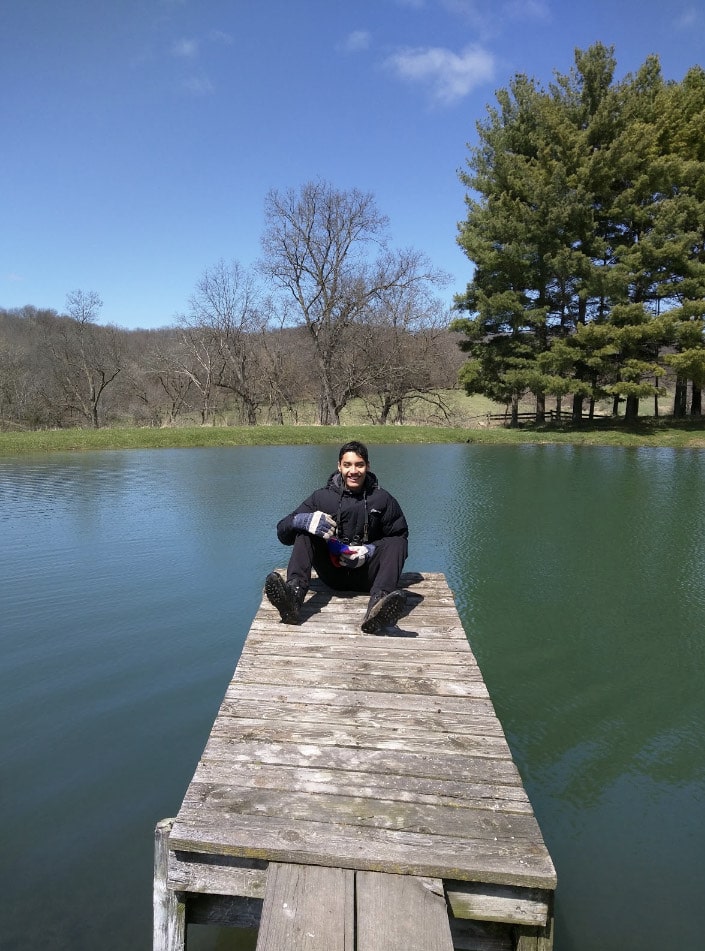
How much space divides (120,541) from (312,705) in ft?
22.2

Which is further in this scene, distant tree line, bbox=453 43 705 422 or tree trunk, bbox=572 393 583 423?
tree trunk, bbox=572 393 583 423

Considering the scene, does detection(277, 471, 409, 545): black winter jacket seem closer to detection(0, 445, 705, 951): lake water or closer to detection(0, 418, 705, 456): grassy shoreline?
detection(0, 445, 705, 951): lake water

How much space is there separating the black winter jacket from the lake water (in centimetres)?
136

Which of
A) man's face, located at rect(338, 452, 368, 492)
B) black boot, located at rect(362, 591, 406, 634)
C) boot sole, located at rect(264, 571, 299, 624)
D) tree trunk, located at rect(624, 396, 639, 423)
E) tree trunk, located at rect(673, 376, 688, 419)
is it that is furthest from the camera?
tree trunk, located at rect(673, 376, 688, 419)

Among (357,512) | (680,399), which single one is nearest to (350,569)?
(357,512)

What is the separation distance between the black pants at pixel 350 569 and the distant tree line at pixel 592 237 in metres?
21.5

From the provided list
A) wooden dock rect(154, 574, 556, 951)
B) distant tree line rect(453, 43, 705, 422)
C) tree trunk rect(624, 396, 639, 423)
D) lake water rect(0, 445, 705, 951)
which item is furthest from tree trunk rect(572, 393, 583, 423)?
→ wooden dock rect(154, 574, 556, 951)

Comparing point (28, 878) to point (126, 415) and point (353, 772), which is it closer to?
point (353, 772)

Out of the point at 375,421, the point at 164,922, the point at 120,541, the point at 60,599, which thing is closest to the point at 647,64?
the point at 375,421

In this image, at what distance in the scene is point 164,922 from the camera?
195 centimetres

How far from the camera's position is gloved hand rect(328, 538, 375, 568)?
13.6 ft

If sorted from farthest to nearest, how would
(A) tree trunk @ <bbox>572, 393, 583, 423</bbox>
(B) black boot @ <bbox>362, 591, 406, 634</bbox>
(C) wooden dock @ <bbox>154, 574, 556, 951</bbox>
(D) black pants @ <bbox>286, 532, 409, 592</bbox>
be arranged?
(A) tree trunk @ <bbox>572, 393, 583, 423</bbox> → (D) black pants @ <bbox>286, 532, 409, 592</bbox> → (B) black boot @ <bbox>362, 591, 406, 634</bbox> → (C) wooden dock @ <bbox>154, 574, 556, 951</bbox>

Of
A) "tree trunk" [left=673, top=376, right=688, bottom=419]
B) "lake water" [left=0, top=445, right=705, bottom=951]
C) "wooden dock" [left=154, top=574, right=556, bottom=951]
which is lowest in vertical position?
Result: "lake water" [left=0, top=445, right=705, bottom=951]

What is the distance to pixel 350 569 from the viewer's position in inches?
170
